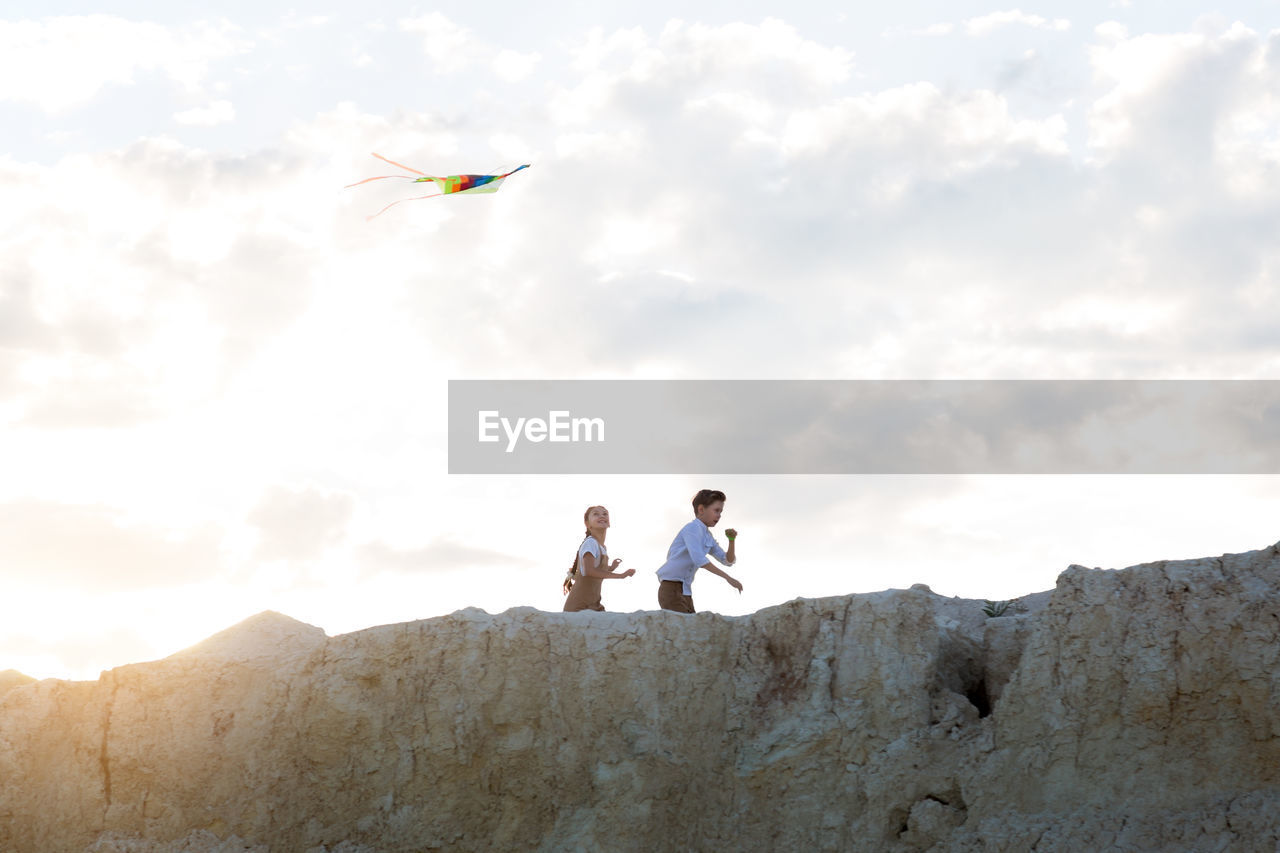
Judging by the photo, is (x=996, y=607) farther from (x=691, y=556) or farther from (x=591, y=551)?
(x=591, y=551)

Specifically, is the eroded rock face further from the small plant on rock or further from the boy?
the boy

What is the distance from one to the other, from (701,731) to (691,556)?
4.49ft

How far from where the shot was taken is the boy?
10.1m

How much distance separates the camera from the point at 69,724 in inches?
421

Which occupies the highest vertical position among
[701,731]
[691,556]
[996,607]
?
[691,556]

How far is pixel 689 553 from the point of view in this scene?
10117mm

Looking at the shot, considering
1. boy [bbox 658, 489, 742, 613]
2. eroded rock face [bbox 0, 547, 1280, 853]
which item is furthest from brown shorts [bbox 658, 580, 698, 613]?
eroded rock face [bbox 0, 547, 1280, 853]

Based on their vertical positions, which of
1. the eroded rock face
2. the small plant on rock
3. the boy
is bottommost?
the eroded rock face

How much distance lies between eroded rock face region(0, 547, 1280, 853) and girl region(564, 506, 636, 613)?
0.30m

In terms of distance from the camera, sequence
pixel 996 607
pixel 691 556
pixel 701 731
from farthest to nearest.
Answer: pixel 996 607, pixel 691 556, pixel 701 731

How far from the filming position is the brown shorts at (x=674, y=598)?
404 inches

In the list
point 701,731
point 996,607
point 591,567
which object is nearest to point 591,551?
point 591,567

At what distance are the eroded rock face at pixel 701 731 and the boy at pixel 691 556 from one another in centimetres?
42

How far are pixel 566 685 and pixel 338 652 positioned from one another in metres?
1.93
